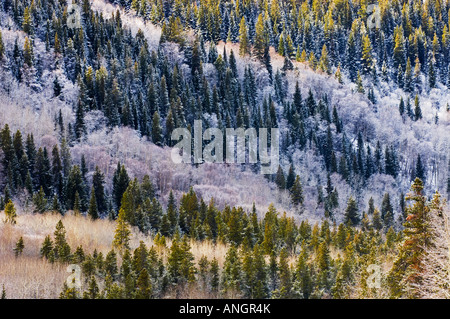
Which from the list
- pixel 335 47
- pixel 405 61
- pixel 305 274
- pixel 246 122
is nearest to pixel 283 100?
pixel 246 122

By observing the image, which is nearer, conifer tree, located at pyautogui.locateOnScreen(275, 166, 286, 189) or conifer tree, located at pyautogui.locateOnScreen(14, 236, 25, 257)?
conifer tree, located at pyautogui.locateOnScreen(14, 236, 25, 257)

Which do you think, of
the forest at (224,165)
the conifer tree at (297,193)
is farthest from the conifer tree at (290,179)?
the conifer tree at (297,193)

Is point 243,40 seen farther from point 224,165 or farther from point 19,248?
point 19,248

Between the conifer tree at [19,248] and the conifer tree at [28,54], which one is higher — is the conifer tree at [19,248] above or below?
below

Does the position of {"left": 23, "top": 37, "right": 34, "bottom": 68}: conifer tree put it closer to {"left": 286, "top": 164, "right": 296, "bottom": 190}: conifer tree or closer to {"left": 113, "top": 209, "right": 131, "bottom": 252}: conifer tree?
{"left": 286, "top": 164, "right": 296, "bottom": 190}: conifer tree

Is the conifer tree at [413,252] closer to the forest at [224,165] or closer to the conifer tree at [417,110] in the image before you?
the forest at [224,165]

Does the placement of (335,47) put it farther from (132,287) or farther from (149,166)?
(132,287)

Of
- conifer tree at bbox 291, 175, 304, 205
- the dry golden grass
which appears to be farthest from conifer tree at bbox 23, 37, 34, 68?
the dry golden grass
